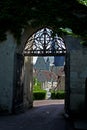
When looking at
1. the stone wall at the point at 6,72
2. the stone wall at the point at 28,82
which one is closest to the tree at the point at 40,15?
the stone wall at the point at 6,72

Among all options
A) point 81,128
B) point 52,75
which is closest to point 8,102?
point 81,128

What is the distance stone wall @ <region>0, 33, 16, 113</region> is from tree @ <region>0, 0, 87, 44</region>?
29.6ft

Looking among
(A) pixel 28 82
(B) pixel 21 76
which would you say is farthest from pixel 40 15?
(A) pixel 28 82

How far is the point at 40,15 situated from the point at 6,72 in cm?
967

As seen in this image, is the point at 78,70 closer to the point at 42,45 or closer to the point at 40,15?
the point at 42,45

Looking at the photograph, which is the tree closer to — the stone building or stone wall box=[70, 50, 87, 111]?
the stone building

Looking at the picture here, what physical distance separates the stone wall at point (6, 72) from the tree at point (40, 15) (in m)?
9.03

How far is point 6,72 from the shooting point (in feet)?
49.0

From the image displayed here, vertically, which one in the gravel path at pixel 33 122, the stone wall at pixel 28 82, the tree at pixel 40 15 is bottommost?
the gravel path at pixel 33 122

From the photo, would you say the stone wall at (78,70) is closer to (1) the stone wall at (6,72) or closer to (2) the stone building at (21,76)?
(2) the stone building at (21,76)

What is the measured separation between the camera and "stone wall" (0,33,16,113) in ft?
48.4

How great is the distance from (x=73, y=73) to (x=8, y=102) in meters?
3.13

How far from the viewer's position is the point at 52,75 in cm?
6191

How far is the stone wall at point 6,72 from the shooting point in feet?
48.4
